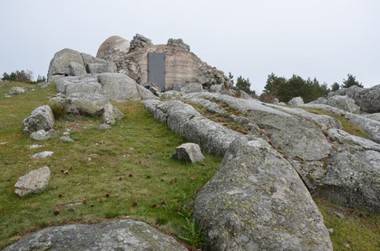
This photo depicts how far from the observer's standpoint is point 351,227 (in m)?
15.1

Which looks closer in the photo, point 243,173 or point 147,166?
point 243,173

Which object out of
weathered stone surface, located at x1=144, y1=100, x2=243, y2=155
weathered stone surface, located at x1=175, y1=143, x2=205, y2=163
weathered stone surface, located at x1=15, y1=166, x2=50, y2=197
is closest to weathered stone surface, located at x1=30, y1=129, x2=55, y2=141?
weathered stone surface, located at x1=15, y1=166, x2=50, y2=197

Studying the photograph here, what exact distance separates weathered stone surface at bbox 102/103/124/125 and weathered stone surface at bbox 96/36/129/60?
43988 mm

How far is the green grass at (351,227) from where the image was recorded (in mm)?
13797

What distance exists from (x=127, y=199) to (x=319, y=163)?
31.3ft

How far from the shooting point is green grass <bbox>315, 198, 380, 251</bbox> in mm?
13797

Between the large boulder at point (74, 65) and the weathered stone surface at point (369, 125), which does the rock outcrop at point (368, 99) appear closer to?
the weathered stone surface at point (369, 125)

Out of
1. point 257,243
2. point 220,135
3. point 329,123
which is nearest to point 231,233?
point 257,243

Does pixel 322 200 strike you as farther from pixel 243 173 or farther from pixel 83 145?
pixel 83 145

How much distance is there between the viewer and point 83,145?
66.7 feet

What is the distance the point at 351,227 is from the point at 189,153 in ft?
23.6

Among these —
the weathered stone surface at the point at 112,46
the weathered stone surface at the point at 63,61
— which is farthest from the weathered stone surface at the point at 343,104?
the weathered stone surface at the point at 112,46

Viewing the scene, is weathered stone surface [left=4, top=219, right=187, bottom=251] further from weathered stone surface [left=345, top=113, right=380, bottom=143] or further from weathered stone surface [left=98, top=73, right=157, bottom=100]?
weathered stone surface [left=98, top=73, right=157, bottom=100]

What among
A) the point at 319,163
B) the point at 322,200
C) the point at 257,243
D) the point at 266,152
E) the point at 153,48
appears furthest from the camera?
the point at 153,48
